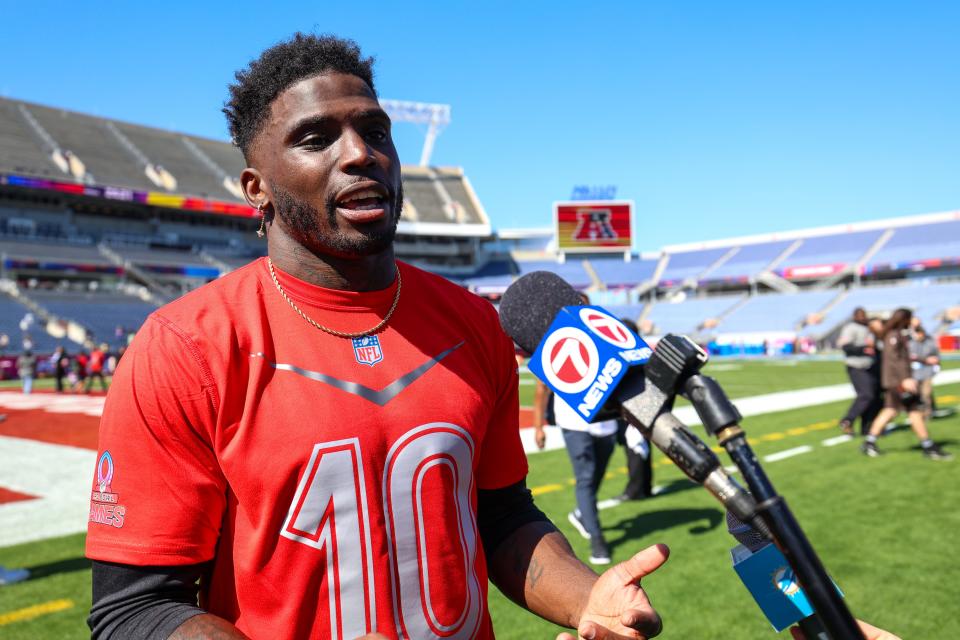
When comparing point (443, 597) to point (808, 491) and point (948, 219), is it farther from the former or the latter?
point (948, 219)

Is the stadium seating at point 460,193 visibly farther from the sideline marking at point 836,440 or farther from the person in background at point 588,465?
the person in background at point 588,465

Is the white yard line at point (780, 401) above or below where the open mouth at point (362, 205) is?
below

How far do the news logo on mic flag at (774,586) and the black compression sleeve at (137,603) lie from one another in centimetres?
96

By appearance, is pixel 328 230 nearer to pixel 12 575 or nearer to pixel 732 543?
pixel 732 543

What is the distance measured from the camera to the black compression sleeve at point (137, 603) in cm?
129

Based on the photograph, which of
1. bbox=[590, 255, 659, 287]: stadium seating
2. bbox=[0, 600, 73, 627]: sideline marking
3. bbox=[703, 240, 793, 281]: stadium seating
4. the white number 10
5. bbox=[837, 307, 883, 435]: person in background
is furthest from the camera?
bbox=[590, 255, 659, 287]: stadium seating

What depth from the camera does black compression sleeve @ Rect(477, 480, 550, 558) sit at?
183 cm

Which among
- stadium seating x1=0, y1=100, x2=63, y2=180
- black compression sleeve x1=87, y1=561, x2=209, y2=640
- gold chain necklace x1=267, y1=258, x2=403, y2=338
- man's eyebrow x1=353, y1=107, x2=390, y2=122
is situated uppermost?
stadium seating x1=0, y1=100, x2=63, y2=180

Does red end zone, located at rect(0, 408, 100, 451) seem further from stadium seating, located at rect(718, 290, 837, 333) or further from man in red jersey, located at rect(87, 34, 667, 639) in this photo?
stadium seating, located at rect(718, 290, 837, 333)

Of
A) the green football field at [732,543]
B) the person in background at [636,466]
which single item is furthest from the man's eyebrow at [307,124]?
the person in background at [636,466]

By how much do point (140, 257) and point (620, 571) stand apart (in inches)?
1961

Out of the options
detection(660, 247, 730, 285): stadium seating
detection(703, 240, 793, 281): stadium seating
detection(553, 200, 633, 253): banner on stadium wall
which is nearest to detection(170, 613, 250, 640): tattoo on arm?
detection(553, 200, 633, 253): banner on stadium wall

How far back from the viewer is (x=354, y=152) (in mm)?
1557

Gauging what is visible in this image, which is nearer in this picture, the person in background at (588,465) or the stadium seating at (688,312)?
the person in background at (588,465)
